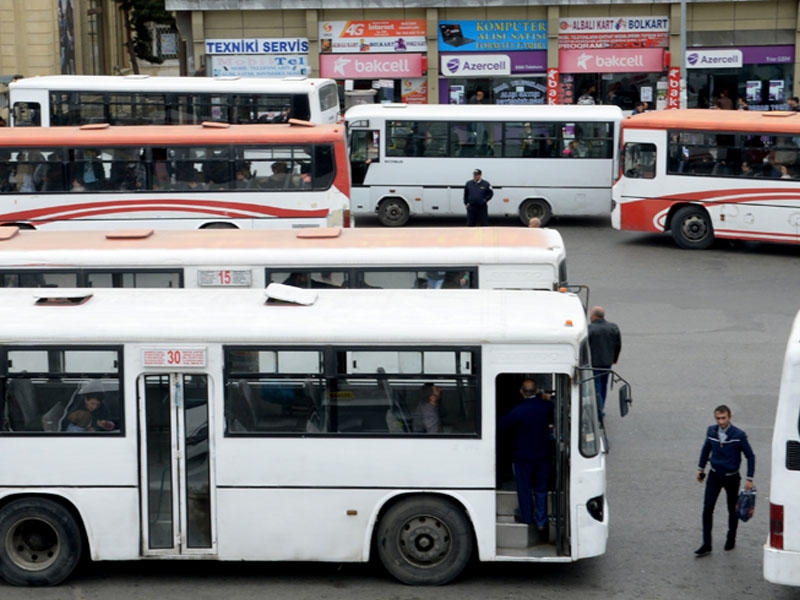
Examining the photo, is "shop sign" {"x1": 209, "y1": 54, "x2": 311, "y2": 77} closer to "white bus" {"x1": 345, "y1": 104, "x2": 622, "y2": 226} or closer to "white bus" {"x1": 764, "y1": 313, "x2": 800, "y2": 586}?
"white bus" {"x1": 345, "y1": 104, "x2": 622, "y2": 226}

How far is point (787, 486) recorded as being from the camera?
33.3 feet

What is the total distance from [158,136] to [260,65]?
15.6m

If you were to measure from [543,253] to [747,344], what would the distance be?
16.5 ft

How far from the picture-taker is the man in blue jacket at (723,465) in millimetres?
11523

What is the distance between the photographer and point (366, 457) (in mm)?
10992

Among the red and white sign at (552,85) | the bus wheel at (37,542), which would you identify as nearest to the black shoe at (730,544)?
the bus wheel at (37,542)

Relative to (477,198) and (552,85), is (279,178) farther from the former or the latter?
(552,85)

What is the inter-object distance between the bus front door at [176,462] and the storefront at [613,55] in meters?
28.4

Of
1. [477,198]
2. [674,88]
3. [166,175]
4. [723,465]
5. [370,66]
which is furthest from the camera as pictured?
[370,66]

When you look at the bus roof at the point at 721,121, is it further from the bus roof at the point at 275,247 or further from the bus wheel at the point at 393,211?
the bus roof at the point at 275,247

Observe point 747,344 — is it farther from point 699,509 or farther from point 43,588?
point 43,588

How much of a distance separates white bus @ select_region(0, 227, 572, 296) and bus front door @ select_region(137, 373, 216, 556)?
4.94 metres

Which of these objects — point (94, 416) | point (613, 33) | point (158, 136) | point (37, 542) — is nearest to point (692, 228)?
point (158, 136)

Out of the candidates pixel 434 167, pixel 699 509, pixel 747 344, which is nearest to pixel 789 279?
pixel 747 344
